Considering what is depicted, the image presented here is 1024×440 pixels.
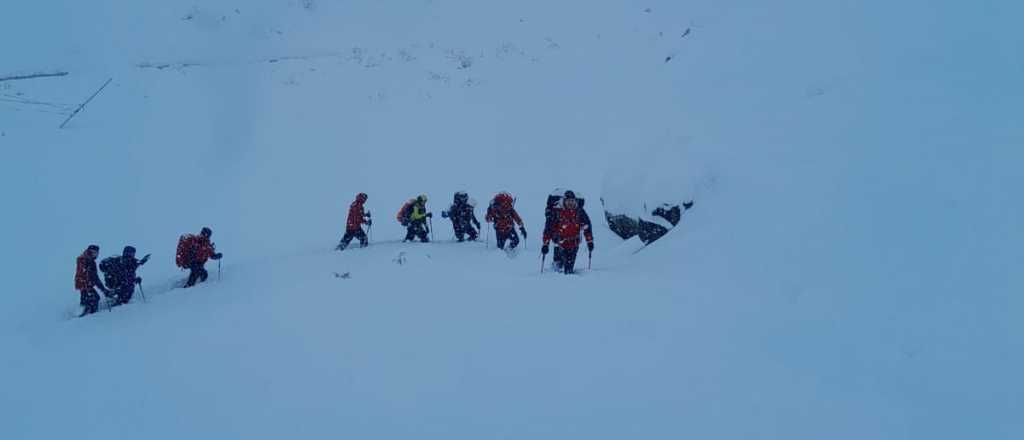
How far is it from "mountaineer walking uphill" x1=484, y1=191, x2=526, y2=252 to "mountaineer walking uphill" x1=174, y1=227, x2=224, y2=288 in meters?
5.12

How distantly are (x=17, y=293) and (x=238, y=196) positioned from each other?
20.0 ft

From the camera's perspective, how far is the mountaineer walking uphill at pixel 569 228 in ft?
30.4

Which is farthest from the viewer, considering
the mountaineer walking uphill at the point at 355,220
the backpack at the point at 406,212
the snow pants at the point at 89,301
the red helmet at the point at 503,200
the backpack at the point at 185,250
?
the backpack at the point at 406,212

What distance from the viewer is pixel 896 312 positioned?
233 inches

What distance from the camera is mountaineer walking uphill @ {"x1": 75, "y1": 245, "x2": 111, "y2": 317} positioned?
9711 mm

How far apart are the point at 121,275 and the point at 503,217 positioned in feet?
22.4

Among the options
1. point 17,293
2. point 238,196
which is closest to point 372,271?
point 17,293

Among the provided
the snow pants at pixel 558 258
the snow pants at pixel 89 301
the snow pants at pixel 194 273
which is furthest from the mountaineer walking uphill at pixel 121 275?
the snow pants at pixel 558 258

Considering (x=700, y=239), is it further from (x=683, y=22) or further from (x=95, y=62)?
(x=95, y=62)

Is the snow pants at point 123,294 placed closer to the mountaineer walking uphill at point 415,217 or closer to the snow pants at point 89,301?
the snow pants at point 89,301

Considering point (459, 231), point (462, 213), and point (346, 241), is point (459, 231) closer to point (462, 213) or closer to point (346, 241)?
point (462, 213)

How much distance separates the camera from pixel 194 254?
1086 centimetres

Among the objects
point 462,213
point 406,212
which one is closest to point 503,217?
point 462,213

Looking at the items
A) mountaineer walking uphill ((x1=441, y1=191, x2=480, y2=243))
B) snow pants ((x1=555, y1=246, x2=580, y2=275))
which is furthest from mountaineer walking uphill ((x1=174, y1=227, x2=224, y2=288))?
snow pants ((x1=555, y1=246, x2=580, y2=275))
